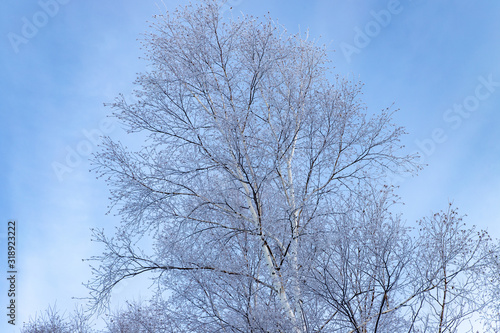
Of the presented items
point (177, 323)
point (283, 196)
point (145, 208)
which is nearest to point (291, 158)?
point (283, 196)

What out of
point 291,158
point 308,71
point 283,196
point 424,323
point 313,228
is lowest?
point 424,323

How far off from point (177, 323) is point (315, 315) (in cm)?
208

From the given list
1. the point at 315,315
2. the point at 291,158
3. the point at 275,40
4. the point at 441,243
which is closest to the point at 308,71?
the point at 275,40

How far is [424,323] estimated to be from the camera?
621 centimetres

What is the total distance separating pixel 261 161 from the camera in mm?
6680

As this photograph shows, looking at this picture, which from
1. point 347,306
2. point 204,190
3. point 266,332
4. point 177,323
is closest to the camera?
point 347,306

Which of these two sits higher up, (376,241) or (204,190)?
(204,190)

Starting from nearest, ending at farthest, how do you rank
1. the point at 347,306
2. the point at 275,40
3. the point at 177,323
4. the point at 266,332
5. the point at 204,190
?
A: the point at 347,306, the point at 266,332, the point at 177,323, the point at 204,190, the point at 275,40

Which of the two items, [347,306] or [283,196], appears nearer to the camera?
[347,306]

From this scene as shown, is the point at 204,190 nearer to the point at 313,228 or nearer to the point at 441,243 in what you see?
the point at 313,228

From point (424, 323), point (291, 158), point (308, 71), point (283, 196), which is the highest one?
point (308, 71)

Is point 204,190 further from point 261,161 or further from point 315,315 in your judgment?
point 315,315

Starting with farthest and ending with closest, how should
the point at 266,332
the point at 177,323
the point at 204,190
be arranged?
the point at 204,190, the point at 177,323, the point at 266,332

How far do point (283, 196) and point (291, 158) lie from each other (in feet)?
3.51
